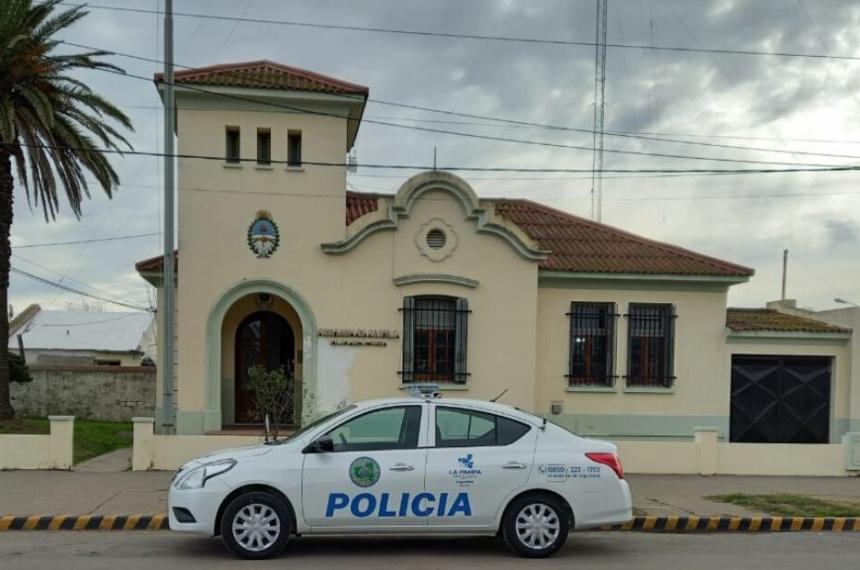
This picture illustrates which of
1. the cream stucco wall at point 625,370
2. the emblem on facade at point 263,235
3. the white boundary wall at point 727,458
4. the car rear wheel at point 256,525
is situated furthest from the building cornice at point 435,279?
the car rear wheel at point 256,525

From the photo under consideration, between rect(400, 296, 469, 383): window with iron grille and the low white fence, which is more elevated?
rect(400, 296, 469, 383): window with iron grille

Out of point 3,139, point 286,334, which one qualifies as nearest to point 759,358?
point 286,334

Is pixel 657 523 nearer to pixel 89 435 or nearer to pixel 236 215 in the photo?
pixel 236 215

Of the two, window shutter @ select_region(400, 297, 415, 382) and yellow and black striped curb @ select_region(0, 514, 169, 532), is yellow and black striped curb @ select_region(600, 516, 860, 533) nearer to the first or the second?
yellow and black striped curb @ select_region(0, 514, 169, 532)

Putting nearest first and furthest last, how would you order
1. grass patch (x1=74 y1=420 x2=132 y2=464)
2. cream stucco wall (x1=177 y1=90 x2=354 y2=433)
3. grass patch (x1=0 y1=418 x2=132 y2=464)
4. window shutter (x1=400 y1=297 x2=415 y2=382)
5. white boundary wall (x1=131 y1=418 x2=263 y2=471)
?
white boundary wall (x1=131 y1=418 x2=263 y2=471)
grass patch (x1=74 y1=420 x2=132 y2=464)
grass patch (x1=0 y1=418 x2=132 y2=464)
cream stucco wall (x1=177 y1=90 x2=354 y2=433)
window shutter (x1=400 y1=297 x2=415 y2=382)

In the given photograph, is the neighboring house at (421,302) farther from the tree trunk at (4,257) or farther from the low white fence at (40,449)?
the tree trunk at (4,257)

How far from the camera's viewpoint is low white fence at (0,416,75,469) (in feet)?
43.9

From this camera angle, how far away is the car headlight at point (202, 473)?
314 inches

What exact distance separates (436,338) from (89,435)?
8.59 metres

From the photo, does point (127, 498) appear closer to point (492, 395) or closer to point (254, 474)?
point (254, 474)

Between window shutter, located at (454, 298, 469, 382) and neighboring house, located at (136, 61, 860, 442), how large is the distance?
0.11ft

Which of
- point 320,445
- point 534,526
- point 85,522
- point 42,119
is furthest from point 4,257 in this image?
point 534,526

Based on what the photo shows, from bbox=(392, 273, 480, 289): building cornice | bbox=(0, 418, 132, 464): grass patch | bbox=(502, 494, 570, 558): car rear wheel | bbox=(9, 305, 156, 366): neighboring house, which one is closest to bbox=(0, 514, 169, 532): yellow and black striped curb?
bbox=(502, 494, 570, 558): car rear wheel

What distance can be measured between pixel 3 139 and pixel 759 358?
17585 millimetres
